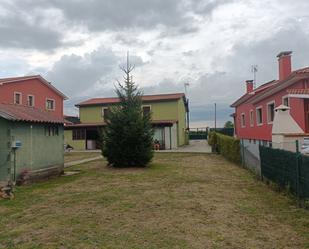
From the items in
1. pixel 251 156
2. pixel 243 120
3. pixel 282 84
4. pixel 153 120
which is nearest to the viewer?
pixel 251 156

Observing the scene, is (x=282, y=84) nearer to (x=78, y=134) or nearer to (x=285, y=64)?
(x=285, y=64)

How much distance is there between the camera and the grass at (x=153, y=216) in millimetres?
5645

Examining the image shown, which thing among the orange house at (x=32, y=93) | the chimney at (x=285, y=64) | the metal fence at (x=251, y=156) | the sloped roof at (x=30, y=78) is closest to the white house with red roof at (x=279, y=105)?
the chimney at (x=285, y=64)

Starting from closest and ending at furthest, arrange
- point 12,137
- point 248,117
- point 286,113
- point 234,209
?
1. point 234,209
2. point 12,137
3. point 286,113
4. point 248,117

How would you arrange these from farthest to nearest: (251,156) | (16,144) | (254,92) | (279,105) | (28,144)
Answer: (254,92), (279,105), (251,156), (28,144), (16,144)

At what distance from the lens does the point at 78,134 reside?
38.5 meters

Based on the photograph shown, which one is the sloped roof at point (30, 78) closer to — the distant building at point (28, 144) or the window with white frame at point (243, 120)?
the distant building at point (28, 144)

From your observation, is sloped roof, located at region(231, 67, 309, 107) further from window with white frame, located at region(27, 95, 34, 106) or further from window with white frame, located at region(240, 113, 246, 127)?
window with white frame, located at region(27, 95, 34, 106)

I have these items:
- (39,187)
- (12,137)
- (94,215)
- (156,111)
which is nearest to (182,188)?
(94,215)

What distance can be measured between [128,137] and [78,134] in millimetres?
22567

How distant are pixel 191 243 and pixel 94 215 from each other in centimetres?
277

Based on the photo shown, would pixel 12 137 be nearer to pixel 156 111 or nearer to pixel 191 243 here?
pixel 191 243

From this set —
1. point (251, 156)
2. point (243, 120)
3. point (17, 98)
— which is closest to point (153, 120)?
point (243, 120)

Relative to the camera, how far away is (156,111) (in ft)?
130
